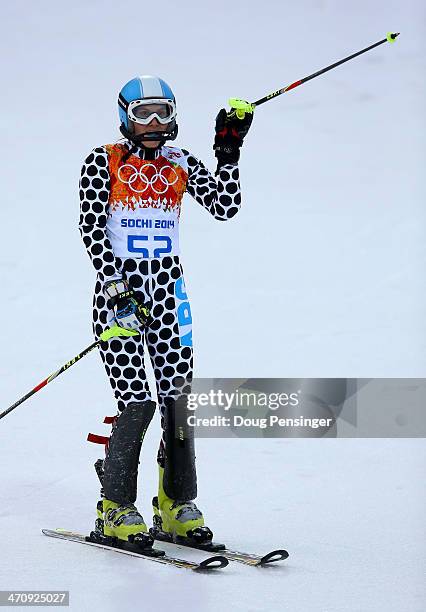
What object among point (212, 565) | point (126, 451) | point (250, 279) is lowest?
point (212, 565)

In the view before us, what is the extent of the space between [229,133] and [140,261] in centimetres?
48

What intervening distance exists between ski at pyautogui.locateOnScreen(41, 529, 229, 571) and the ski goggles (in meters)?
1.29

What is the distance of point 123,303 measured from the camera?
4109 millimetres

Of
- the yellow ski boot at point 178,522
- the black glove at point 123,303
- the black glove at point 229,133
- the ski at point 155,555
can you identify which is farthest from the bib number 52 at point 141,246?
the ski at point 155,555

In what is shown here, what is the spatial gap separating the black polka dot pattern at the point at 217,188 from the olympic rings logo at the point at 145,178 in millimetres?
105

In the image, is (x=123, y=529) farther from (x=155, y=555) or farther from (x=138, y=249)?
(x=138, y=249)

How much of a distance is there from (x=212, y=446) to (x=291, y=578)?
1656 millimetres

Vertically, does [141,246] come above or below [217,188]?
below

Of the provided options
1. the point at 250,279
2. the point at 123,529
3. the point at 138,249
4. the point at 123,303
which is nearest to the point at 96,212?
the point at 138,249

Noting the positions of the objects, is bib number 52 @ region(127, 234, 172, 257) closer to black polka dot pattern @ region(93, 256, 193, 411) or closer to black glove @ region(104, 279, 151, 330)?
black polka dot pattern @ region(93, 256, 193, 411)

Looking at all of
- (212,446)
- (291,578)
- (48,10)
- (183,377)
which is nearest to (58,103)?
(48,10)

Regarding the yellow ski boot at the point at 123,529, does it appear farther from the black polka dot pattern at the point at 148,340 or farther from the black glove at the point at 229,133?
the black glove at the point at 229,133

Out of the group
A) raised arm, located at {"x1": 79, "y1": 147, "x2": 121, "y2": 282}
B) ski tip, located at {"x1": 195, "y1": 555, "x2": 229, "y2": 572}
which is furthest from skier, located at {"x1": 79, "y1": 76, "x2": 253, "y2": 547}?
ski tip, located at {"x1": 195, "y1": 555, "x2": 229, "y2": 572}

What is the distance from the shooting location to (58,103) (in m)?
8.85
